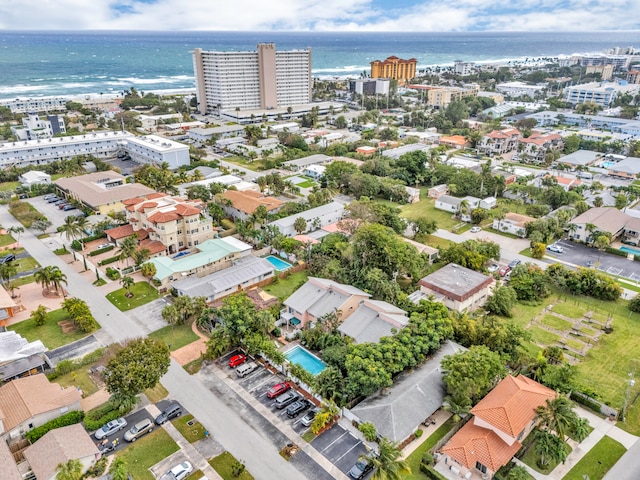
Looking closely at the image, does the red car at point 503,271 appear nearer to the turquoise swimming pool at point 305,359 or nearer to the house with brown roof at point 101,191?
the turquoise swimming pool at point 305,359

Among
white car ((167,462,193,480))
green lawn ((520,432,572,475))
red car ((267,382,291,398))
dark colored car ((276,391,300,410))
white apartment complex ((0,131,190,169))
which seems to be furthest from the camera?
white apartment complex ((0,131,190,169))

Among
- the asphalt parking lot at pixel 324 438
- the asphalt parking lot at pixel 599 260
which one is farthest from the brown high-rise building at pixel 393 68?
the asphalt parking lot at pixel 324 438

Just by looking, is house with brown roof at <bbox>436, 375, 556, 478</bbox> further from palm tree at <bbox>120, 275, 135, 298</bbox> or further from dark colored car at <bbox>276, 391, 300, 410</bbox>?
palm tree at <bbox>120, 275, 135, 298</bbox>

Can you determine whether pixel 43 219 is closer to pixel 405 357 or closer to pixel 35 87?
pixel 405 357

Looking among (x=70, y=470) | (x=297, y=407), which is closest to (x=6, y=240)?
(x=70, y=470)

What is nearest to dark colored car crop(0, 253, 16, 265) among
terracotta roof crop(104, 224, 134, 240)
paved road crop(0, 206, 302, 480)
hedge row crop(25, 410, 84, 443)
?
terracotta roof crop(104, 224, 134, 240)

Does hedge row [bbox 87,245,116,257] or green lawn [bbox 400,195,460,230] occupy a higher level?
hedge row [bbox 87,245,116,257]
